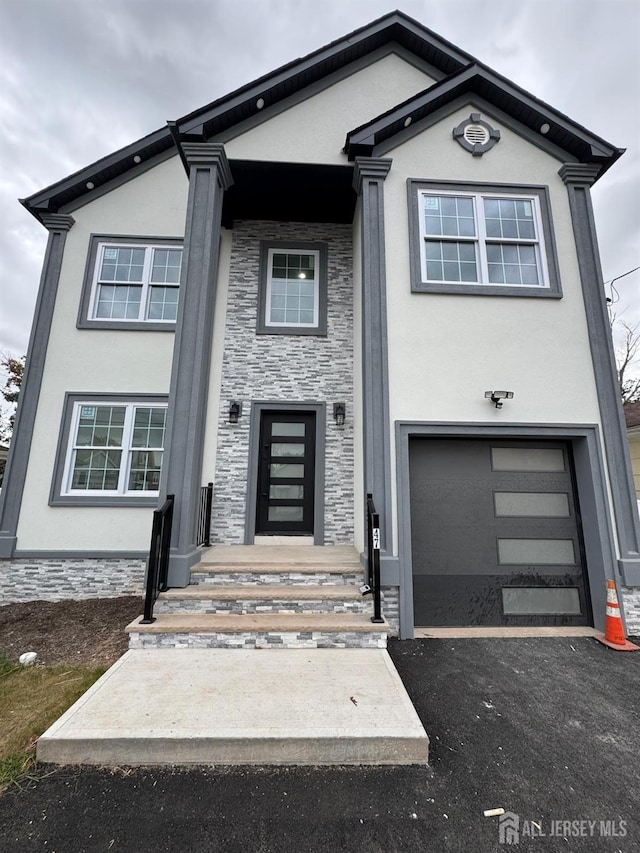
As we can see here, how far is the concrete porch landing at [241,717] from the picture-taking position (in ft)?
7.09

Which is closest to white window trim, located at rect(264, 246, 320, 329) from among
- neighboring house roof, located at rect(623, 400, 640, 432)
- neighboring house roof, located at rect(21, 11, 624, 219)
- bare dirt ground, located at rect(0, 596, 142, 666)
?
neighboring house roof, located at rect(21, 11, 624, 219)

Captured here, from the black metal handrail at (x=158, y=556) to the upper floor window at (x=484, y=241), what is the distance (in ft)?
13.3

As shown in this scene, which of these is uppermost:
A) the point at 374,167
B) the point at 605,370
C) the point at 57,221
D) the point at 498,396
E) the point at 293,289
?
the point at 57,221

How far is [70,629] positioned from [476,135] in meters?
8.13

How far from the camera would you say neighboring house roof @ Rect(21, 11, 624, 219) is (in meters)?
4.72

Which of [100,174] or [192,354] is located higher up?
[100,174]

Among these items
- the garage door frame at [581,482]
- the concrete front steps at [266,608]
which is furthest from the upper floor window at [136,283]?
the garage door frame at [581,482]

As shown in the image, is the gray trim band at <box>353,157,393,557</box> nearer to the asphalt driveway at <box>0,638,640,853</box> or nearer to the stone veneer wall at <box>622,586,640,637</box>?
the asphalt driveway at <box>0,638,640,853</box>

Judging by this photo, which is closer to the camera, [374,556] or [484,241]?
[374,556]

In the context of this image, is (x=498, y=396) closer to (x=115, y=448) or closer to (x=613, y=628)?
(x=613, y=628)

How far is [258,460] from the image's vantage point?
218 inches

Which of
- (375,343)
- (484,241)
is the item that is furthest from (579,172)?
(375,343)

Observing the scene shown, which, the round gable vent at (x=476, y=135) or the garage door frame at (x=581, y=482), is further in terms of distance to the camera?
the round gable vent at (x=476, y=135)

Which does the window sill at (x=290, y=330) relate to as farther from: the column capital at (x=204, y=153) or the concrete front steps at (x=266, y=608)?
the concrete front steps at (x=266, y=608)
